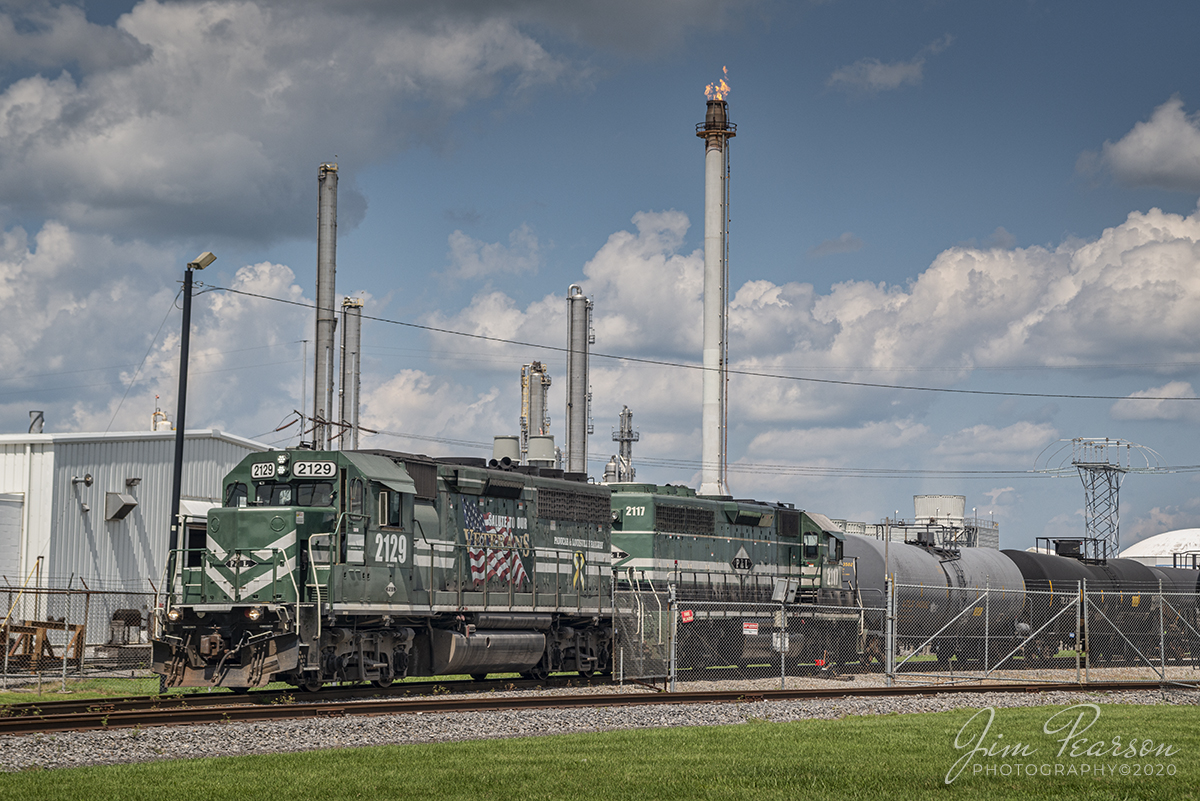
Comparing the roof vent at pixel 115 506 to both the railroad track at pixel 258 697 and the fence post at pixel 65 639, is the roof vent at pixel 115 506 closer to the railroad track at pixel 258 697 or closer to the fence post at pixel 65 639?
the fence post at pixel 65 639

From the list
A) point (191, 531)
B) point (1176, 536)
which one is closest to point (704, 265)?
point (191, 531)

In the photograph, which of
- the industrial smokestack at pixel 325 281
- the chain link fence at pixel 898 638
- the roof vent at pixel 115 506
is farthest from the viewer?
the industrial smokestack at pixel 325 281

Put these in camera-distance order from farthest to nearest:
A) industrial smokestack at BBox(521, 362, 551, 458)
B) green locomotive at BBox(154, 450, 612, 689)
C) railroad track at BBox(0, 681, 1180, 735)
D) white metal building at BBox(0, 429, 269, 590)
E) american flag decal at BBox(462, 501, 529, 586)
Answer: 1. industrial smokestack at BBox(521, 362, 551, 458)
2. white metal building at BBox(0, 429, 269, 590)
3. american flag decal at BBox(462, 501, 529, 586)
4. green locomotive at BBox(154, 450, 612, 689)
5. railroad track at BBox(0, 681, 1180, 735)

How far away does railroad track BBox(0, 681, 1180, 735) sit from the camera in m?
16.5

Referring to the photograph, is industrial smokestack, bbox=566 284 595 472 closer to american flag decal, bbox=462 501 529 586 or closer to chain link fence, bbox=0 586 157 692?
chain link fence, bbox=0 586 157 692

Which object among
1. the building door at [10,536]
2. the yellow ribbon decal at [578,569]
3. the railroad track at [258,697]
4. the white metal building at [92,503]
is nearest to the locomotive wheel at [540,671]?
the railroad track at [258,697]

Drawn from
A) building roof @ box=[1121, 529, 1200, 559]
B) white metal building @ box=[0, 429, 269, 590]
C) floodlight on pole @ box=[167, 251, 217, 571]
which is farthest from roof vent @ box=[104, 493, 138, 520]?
building roof @ box=[1121, 529, 1200, 559]

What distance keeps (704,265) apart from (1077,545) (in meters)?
23.1

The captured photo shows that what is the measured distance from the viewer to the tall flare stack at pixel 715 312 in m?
59.1

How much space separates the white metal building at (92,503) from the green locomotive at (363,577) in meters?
14.4

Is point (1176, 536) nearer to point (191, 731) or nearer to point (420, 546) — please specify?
point (420, 546)

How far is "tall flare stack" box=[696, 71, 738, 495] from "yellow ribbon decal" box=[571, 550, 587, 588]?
31.6m

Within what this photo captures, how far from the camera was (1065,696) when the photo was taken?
79.7 ft

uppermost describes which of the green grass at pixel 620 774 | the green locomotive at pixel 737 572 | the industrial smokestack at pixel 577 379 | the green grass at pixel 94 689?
the industrial smokestack at pixel 577 379
